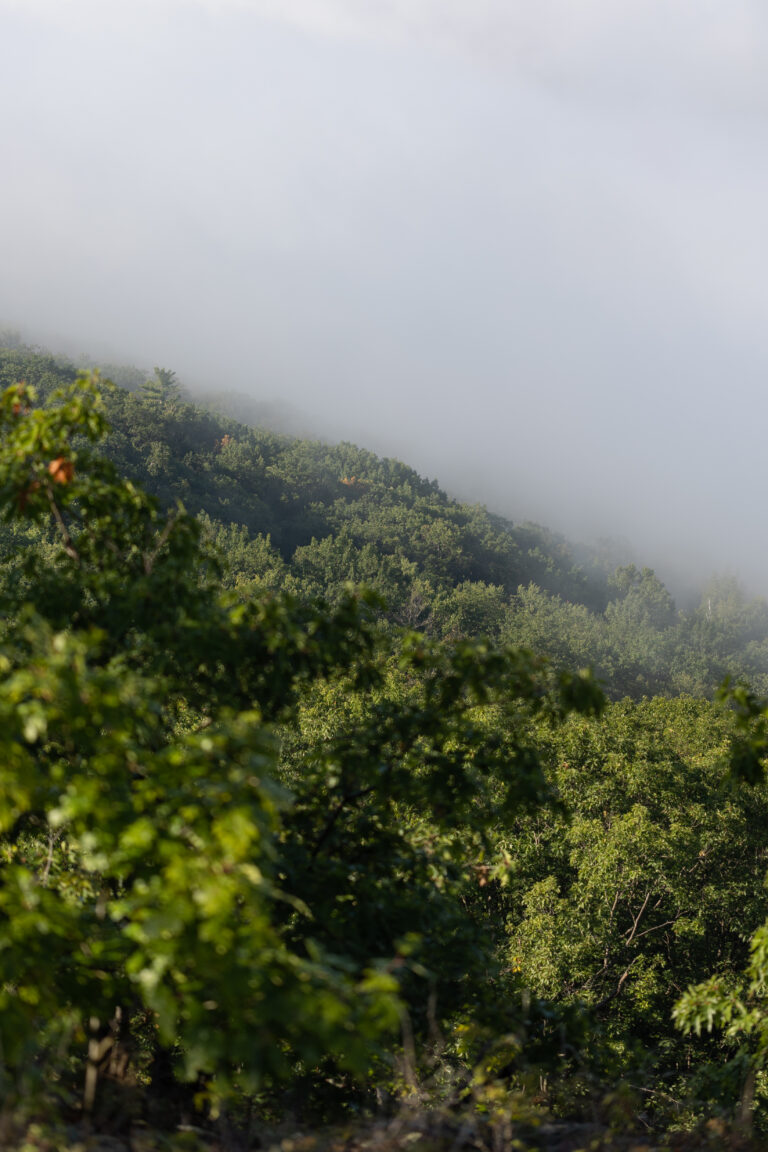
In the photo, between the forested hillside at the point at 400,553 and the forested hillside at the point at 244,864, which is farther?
the forested hillside at the point at 400,553

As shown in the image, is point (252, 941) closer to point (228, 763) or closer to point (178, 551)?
point (228, 763)

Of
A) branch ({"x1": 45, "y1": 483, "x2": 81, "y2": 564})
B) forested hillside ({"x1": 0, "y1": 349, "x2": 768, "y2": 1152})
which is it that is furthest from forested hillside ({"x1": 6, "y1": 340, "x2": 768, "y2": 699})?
forested hillside ({"x1": 0, "y1": 349, "x2": 768, "y2": 1152})

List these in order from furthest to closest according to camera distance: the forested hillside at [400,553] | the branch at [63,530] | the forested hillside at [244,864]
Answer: the forested hillside at [400,553] < the branch at [63,530] < the forested hillside at [244,864]

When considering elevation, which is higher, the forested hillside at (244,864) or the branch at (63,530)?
the branch at (63,530)

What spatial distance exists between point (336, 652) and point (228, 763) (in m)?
2.17

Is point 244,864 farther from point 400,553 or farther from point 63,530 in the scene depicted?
point 400,553

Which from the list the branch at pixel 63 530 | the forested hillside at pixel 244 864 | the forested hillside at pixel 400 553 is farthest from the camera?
the forested hillside at pixel 400 553

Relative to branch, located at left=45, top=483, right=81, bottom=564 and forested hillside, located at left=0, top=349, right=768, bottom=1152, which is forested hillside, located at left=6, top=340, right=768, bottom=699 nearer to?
branch, located at left=45, top=483, right=81, bottom=564

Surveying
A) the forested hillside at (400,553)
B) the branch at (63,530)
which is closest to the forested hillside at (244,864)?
the branch at (63,530)

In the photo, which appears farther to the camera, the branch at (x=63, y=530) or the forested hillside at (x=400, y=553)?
the forested hillside at (x=400, y=553)

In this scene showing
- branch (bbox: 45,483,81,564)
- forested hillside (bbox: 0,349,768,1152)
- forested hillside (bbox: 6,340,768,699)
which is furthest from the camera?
forested hillside (bbox: 6,340,768,699)

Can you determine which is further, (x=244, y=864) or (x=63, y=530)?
(x=63, y=530)

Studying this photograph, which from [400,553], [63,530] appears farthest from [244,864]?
[400,553]

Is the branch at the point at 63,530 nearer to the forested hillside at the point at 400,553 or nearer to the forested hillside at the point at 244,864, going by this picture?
the forested hillside at the point at 244,864
